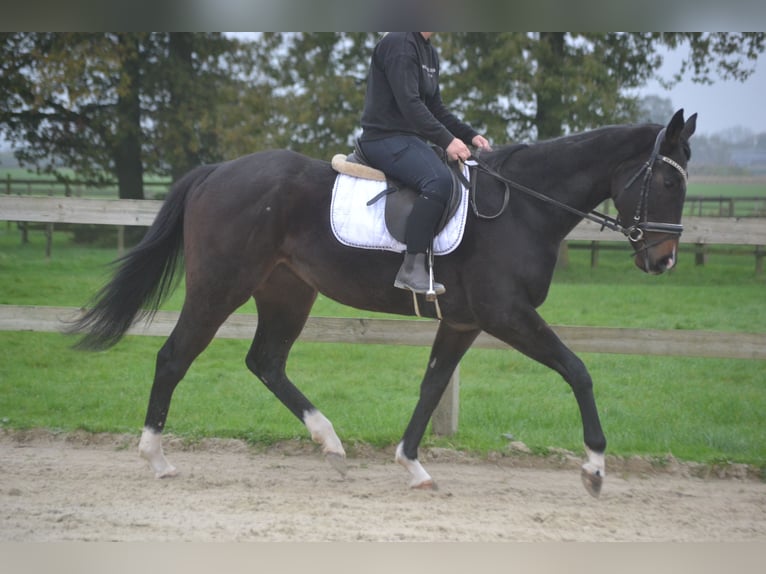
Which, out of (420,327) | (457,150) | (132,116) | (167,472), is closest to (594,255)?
(132,116)

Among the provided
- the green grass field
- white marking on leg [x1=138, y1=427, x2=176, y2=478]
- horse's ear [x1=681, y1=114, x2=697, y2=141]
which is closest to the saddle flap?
horse's ear [x1=681, y1=114, x2=697, y2=141]

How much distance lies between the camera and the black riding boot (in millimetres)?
4770

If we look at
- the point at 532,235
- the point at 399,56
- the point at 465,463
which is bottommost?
the point at 465,463

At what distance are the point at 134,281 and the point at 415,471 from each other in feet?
7.41

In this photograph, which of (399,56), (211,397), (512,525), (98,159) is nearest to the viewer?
(512,525)

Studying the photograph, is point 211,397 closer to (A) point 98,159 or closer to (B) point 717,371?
(B) point 717,371

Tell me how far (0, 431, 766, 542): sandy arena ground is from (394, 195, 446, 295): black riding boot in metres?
1.30

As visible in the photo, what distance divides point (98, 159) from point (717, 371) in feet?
45.8

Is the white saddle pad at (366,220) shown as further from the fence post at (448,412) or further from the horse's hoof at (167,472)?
the horse's hoof at (167,472)

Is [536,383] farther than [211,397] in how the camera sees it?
Yes

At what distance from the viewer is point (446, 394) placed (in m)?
6.16

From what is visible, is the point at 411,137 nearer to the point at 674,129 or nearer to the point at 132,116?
the point at 674,129

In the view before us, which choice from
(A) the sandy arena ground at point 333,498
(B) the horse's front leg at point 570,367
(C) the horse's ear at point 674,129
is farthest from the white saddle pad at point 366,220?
(A) the sandy arena ground at point 333,498

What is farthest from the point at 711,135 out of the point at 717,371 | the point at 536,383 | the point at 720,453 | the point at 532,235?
the point at 532,235
